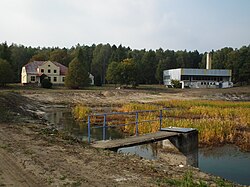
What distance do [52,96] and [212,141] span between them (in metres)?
32.6

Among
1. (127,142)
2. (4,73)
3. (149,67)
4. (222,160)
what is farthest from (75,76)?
(127,142)

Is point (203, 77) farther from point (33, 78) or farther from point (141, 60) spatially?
point (33, 78)

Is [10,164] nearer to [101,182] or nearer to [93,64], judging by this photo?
[101,182]

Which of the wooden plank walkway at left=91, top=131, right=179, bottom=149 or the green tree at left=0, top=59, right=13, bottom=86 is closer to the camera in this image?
the wooden plank walkway at left=91, top=131, right=179, bottom=149

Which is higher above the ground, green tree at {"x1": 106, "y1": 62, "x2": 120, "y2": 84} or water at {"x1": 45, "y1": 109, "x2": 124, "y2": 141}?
green tree at {"x1": 106, "y1": 62, "x2": 120, "y2": 84}

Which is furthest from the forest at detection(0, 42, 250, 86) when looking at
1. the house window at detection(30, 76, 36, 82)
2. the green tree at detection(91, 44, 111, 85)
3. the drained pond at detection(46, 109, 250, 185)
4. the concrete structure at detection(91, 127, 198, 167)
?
the concrete structure at detection(91, 127, 198, 167)

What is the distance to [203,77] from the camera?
82188 mm

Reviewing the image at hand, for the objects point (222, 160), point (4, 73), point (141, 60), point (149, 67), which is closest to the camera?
point (222, 160)

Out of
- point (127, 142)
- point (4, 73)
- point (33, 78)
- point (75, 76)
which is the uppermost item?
point (4, 73)

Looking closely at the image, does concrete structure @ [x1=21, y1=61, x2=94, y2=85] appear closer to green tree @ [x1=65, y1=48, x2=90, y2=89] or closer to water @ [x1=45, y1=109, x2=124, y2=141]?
green tree @ [x1=65, y1=48, x2=90, y2=89]

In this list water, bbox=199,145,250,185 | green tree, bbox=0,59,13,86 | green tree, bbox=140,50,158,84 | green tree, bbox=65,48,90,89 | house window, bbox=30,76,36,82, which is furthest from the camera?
green tree, bbox=140,50,158,84

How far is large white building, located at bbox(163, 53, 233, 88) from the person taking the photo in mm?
79250

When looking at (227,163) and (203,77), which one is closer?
(227,163)

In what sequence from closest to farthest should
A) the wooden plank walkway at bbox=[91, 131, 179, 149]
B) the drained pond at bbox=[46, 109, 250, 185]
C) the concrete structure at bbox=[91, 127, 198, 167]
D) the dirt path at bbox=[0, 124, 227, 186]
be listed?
1. the dirt path at bbox=[0, 124, 227, 186]
2. the wooden plank walkway at bbox=[91, 131, 179, 149]
3. the drained pond at bbox=[46, 109, 250, 185]
4. the concrete structure at bbox=[91, 127, 198, 167]
